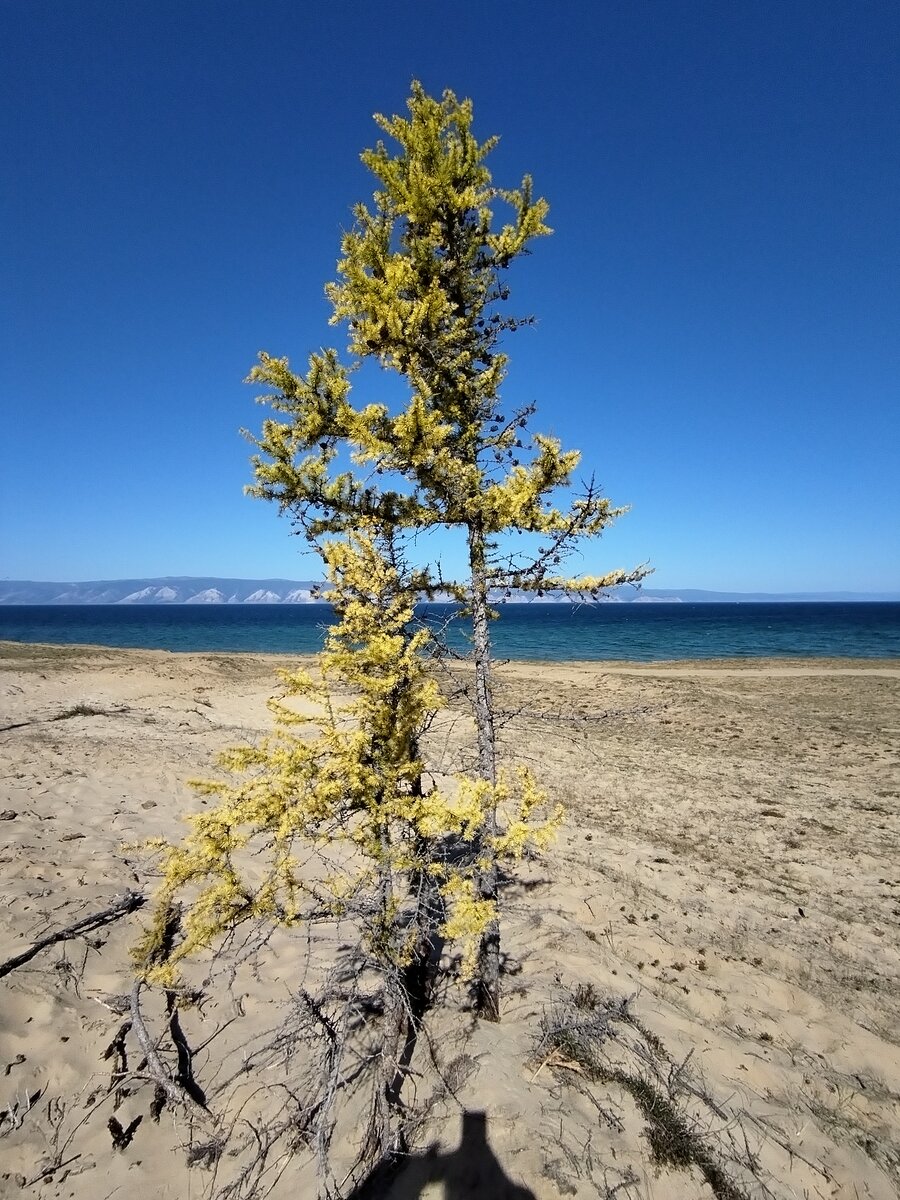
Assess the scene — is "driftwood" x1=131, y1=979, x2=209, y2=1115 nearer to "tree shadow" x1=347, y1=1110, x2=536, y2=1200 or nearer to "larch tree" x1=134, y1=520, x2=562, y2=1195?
"larch tree" x1=134, y1=520, x2=562, y2=1195

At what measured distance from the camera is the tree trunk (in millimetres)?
5441

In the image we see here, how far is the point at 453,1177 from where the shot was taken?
4008mm

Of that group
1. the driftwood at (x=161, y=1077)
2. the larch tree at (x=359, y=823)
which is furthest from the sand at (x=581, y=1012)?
the larch tree at (x=359, y=823)

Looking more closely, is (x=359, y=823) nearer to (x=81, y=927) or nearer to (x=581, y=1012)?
(x=581, y=1012)

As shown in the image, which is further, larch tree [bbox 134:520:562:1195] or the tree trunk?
the tree trunk

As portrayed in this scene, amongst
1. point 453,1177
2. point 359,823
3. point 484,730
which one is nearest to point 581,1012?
point 453,1177

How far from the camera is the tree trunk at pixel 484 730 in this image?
544cm

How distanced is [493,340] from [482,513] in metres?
2.11

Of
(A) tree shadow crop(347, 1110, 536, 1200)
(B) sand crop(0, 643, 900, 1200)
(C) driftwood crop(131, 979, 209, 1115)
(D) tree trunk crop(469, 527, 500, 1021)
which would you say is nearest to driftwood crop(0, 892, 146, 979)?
(B) sand crop(0, 643, 900, 1200)

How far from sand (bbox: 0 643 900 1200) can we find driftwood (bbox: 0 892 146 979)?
109mm

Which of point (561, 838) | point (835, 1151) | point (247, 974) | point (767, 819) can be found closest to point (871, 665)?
point (767, 819)

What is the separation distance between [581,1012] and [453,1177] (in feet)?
6.85

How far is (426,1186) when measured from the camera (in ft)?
12.9

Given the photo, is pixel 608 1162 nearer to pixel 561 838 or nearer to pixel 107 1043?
pixel 107 1043
